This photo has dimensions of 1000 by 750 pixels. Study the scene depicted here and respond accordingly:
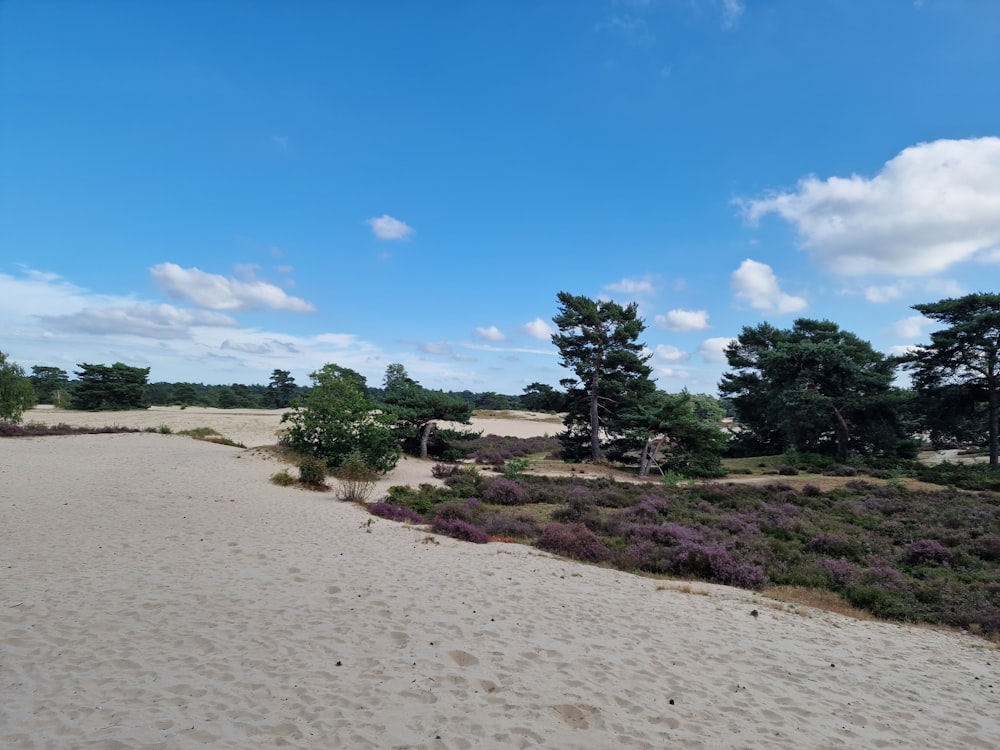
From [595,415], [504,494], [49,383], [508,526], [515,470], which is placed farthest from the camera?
[49,383]

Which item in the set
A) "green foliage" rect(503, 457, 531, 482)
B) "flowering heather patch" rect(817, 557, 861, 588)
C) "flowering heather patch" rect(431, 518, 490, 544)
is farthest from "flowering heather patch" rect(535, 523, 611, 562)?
"green foliage" rect(503, 457, 531, 482)

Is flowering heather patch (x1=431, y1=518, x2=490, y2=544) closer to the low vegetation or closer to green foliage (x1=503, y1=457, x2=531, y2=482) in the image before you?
the low vegetation

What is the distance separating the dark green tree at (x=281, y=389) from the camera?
88.8m

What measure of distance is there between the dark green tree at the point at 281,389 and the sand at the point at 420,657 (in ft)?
277

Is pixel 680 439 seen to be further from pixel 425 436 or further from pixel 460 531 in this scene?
pixel 460 531

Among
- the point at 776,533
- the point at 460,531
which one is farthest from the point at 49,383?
the point at 776,533

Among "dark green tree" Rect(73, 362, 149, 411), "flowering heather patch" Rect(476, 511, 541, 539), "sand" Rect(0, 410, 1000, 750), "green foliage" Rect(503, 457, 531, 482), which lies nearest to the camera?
"sand" Rect(0, 410, 1000, 750)

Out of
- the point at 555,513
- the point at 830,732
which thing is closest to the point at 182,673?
the point at 830,732

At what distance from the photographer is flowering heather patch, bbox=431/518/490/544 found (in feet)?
40.2

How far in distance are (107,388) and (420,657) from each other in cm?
6477

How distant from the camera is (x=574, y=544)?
1163 centimetres

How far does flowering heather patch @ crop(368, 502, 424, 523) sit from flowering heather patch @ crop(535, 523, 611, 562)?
160 inches

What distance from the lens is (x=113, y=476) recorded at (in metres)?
16.0

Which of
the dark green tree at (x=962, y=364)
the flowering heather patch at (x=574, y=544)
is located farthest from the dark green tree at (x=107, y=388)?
the dark green tree at (x=962, y=364)
